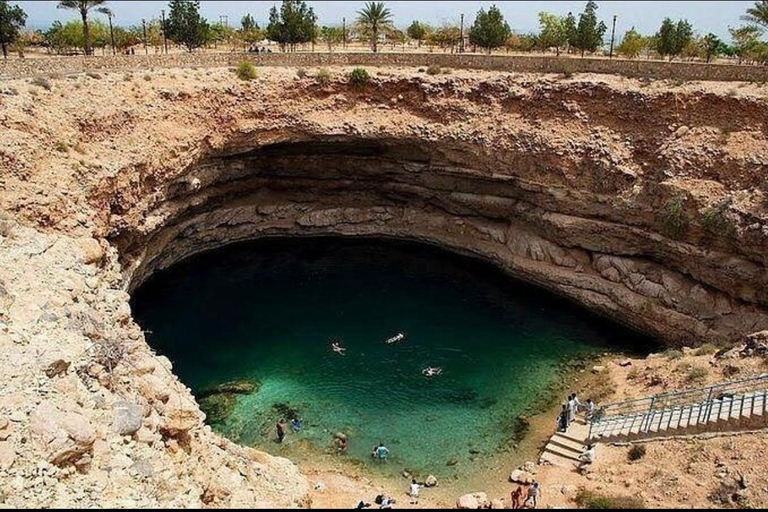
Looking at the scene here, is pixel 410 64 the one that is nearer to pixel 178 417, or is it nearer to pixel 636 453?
pixel 636 453

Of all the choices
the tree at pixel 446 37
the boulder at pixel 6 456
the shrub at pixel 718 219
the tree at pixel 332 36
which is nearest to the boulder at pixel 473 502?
the boulder at pixel 6 456

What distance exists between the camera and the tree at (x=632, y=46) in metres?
51.0

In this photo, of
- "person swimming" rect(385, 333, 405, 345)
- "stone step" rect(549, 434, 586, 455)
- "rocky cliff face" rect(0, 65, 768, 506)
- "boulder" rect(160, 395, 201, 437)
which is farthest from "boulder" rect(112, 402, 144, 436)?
"person swimming" rect(385, 333, 405, 345)

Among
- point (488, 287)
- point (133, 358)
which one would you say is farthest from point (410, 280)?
point (133, 358)

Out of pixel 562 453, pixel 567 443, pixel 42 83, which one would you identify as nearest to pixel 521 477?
pixel 562 453

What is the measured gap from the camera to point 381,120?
4278 centimetres

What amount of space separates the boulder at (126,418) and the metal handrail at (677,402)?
17.2m

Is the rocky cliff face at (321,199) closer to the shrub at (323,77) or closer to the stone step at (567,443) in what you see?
the shrub at (323,77)

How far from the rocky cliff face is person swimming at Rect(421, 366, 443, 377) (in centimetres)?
1120

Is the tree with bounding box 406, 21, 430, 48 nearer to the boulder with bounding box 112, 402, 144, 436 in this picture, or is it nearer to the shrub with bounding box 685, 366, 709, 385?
the shrub with bounding box 685, 366, 709, 385

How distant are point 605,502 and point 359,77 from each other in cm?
3161

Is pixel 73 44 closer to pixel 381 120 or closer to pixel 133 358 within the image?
pixel 381 120

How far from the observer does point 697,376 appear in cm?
2639

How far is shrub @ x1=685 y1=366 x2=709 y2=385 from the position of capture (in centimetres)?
2616
